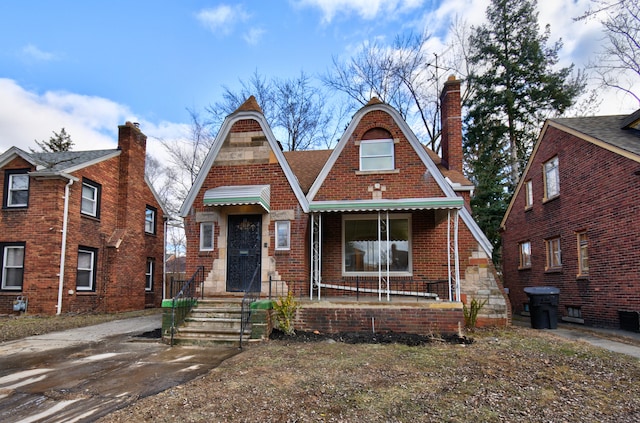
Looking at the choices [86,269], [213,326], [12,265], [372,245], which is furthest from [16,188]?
[372,245]

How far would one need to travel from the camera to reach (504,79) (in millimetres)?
27078

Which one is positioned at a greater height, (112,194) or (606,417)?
(112,194)

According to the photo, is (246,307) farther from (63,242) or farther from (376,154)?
(63,242)

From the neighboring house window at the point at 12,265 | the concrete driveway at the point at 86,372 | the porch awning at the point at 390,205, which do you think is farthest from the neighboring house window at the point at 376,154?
the neighboring house window at the point at 12,265

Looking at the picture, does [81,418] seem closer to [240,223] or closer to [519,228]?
[240,223]

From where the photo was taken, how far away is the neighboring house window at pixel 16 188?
14.8 m

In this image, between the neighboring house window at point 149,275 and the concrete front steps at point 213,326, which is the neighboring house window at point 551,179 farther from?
the neighboring house window at point 149,275

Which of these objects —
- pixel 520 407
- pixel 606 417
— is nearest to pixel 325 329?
pixel 520 407

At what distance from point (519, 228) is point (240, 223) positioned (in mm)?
12784

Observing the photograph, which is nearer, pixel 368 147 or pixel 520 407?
pixel 520 407

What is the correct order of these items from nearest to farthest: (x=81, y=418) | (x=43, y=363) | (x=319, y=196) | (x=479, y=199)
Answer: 1. (x=81, y=418)
2. (x=43, y=363)
3. (x=319, y=196)
4. (x=479, y=199)

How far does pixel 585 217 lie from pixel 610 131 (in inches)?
111

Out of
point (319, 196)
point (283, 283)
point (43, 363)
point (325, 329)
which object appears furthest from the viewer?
point (319, 196)

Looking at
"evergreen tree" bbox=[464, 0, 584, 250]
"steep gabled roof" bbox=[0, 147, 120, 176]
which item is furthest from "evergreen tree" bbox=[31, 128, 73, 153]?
"evergreen tree" bbox=[464, 0, 584, 250]
